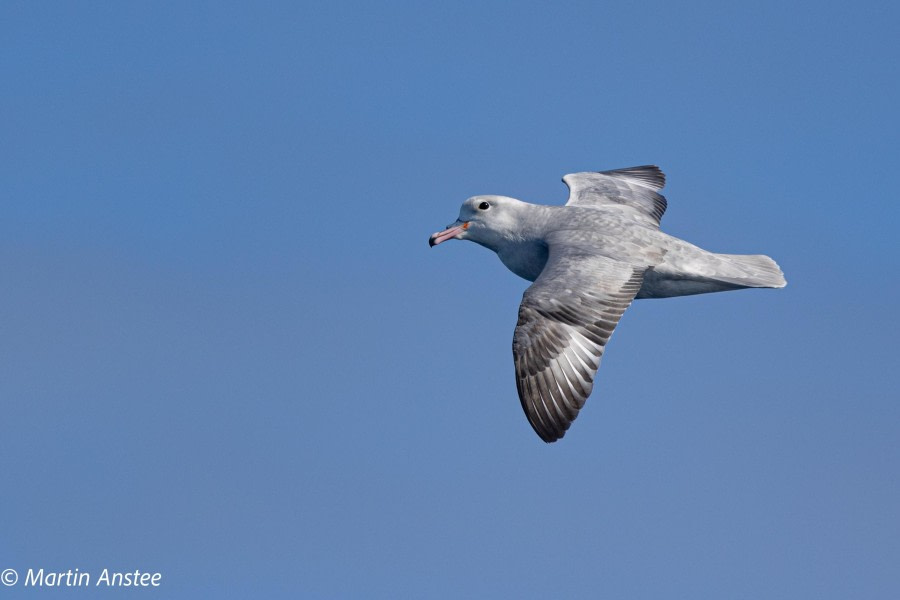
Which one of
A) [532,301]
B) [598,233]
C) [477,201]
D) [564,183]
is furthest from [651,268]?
[564,183]

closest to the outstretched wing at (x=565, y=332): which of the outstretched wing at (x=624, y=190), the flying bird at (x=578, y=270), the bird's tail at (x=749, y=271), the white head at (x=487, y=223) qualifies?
the flying bird at (x=578, y=270)

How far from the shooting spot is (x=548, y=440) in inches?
506

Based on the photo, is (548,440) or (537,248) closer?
(548,440)

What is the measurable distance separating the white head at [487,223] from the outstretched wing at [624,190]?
1.33 m

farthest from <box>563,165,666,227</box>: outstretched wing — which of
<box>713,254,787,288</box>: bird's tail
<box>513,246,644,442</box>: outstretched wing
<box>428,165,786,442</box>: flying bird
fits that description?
<box>513,246,644,442</box>: outstretched wing

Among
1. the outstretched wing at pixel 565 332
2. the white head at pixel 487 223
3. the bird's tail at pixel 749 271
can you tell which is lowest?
the outstretched wing at pixel 565 332

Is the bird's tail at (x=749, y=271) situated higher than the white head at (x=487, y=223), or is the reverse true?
the white head at (x=487, y=223)

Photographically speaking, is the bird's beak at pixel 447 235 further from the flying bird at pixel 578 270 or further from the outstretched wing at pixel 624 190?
the outstretched wing at pixel 624 190

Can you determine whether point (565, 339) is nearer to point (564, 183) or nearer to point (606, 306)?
point (606, 306)

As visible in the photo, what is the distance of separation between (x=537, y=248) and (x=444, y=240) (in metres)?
1.48

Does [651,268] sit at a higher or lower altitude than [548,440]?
higher

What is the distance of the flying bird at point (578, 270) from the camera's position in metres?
13.4

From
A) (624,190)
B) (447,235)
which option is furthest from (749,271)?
(447,235)

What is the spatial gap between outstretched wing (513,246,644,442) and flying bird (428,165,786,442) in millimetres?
10
